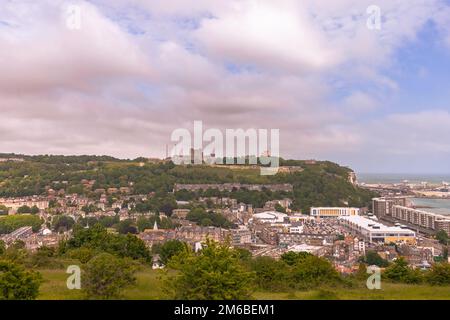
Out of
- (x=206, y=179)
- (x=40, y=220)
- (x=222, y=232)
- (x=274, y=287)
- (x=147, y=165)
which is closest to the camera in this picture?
(x=274, y=287)

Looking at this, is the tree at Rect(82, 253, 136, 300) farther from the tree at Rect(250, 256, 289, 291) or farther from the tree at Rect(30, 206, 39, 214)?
the tree at Rect(30, 206, 39, 214)

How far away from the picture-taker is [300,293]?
11.3 metres

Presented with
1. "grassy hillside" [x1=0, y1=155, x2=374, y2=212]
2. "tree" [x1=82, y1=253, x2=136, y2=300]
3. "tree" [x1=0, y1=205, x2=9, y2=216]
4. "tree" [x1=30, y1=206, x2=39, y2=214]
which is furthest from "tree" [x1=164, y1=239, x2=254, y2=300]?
"grassy hillside" [x1=0, y1=155, x2=374, y2=212]

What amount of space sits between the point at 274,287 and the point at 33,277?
6.15 meters

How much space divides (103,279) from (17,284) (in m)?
1.70

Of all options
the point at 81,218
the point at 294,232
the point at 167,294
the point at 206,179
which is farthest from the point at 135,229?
the point at 167,294

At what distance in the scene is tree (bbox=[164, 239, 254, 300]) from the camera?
8.30m

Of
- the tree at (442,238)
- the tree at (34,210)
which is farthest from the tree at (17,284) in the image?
the tree at (34,210)

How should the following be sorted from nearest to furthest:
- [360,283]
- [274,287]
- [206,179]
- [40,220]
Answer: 1. [274,287]
2. [360,283]
3. [40,220]
4. [206,179]

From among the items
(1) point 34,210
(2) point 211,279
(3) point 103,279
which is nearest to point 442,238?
(2) point 211,279

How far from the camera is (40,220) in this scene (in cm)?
5444

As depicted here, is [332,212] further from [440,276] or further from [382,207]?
[440,276]

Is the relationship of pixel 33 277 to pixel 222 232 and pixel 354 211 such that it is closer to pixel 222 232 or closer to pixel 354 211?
pixel 222 232

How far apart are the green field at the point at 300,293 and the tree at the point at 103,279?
24cm
